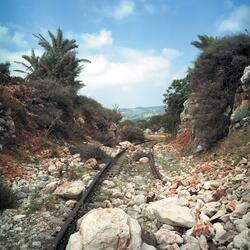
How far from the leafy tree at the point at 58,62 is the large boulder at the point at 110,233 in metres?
23.3

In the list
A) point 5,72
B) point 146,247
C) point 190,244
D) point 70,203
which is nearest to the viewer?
point 146,247

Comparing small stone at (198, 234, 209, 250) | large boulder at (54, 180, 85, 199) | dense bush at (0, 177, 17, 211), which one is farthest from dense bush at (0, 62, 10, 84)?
small stone at (198, 234, 209, 250)

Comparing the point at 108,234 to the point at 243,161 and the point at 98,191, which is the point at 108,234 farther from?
the point at 243,161

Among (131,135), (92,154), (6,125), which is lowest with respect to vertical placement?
(92,154)

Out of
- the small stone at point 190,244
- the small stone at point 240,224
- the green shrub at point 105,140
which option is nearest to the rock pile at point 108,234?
the small stone at point 190,244

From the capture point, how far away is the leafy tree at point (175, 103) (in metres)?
25.2

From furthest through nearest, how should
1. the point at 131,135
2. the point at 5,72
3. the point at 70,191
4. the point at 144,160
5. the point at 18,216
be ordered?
the point at 131,135, the point at 5,72, the point at 144,160, the point at 70,191, the point at 18,216

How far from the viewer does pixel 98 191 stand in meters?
8.03

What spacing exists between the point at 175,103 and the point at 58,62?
10.3 metres

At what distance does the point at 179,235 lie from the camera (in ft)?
16.4

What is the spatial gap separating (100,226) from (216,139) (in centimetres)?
849

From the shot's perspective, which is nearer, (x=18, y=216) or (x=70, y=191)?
(x=18, y=216)

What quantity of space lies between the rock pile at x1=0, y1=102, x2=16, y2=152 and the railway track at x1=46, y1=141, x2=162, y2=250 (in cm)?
395

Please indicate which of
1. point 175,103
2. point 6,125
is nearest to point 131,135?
point 175,103
